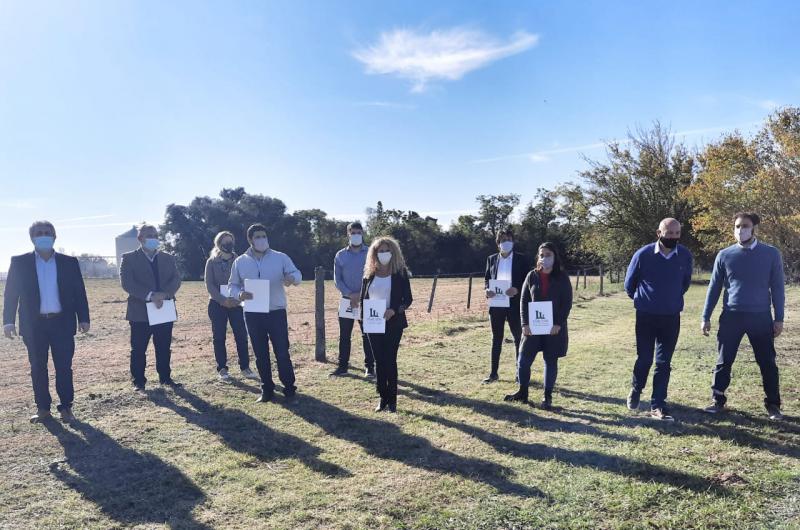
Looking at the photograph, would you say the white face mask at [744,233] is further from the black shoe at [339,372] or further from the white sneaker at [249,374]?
the white sneaker at [249,374]

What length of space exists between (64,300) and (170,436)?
6.13ft

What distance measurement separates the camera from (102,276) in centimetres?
4738

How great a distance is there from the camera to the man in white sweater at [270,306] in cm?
616

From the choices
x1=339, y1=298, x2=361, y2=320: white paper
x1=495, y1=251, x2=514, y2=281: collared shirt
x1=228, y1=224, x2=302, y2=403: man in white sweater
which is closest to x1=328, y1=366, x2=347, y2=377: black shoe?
x1=339, y1=298, x2=361, y2=320: white paper

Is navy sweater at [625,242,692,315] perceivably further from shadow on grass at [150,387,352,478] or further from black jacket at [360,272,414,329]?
shadow on grass at [150,387,352,478]

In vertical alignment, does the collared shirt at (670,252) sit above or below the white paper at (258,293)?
above

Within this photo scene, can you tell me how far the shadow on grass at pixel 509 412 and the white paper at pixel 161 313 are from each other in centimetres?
301

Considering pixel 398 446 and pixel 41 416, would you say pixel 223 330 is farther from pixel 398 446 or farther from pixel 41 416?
pixel 398 446

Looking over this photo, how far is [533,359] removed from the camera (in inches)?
225

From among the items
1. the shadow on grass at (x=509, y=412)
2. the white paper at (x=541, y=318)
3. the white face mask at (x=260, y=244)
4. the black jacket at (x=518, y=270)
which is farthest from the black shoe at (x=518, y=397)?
the white face mask at (x=260, y=244)

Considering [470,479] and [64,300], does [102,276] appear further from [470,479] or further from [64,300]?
[470,479]

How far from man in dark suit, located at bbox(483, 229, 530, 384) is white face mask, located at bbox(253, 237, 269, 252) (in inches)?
105

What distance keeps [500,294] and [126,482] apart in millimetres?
4391

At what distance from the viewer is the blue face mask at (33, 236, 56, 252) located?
5.49 meters
